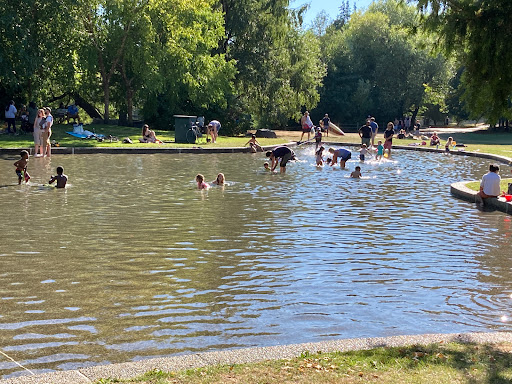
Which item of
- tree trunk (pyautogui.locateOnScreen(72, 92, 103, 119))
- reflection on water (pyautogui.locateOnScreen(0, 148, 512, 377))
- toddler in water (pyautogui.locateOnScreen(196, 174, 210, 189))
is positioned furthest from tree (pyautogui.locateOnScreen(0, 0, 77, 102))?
toddler in water (pyautogui.locateOnScreen(196, 174, 210, 189))

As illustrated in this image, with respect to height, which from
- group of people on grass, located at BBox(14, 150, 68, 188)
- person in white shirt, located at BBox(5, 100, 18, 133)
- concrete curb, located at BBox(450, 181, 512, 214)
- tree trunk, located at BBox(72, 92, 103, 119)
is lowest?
concrete curb, located at BBox(450, 181, 512, 214)

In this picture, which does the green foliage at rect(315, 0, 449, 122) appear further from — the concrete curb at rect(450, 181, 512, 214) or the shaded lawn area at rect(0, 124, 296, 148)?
the concrete curb at rect(450, 181, 512, 214)

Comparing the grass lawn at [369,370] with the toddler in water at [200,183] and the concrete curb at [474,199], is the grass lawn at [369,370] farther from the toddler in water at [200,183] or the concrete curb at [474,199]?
the toddler in water at [200,183]

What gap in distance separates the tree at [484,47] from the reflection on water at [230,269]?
2.45m

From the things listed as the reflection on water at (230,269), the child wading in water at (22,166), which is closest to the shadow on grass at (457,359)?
the reflection on water at (230,269)

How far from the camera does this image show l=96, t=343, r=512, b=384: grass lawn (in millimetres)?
5188

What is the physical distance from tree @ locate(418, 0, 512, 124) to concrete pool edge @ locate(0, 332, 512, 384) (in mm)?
4409

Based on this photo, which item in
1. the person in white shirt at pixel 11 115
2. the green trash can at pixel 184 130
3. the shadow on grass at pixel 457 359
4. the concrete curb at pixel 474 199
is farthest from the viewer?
the green trash can at pixel 184 130

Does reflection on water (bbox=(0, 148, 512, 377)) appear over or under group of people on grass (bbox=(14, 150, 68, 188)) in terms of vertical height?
under

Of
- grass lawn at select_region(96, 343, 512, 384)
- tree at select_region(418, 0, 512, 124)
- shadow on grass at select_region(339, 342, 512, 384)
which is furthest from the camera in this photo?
tree at select_region(418, 0, 512, 124)

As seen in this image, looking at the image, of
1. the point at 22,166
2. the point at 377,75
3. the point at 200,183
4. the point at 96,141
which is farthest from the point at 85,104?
the point at 200,183

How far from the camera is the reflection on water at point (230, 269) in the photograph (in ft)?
23.2

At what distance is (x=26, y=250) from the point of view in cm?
1074

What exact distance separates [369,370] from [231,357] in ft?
3.75
